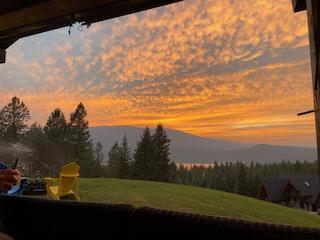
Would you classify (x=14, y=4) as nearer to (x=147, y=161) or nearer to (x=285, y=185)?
(x=147, y=161)

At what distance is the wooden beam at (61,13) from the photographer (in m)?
2.80

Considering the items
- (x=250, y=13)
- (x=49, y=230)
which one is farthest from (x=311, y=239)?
(x=250, y=13)

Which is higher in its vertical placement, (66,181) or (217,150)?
(217,150)

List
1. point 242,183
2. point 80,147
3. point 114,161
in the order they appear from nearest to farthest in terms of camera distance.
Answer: point 80,147, point 114,161, point 242,183

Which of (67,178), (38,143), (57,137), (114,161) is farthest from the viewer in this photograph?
(114,161)

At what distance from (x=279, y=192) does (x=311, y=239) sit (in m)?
58.8

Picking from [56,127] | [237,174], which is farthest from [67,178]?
[237,174]

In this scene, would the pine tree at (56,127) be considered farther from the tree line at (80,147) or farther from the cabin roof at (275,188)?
the cabin roof at (275,188)

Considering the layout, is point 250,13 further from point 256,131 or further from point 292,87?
point 256,131

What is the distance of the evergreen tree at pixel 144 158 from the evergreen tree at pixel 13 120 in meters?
11.0

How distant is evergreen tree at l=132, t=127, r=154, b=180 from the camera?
3966cm

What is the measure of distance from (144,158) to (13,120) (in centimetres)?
1272

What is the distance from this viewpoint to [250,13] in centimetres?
774

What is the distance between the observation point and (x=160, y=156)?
1599 inches
